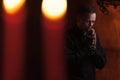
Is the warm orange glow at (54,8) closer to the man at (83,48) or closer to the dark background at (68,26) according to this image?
the dark background at (68,26)

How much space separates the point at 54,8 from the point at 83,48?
104 centimetres

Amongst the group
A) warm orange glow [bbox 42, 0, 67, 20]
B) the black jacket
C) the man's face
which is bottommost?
the black jacket

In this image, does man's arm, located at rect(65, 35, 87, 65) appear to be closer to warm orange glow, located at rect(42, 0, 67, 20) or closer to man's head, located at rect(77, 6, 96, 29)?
man's head, located at rect(77, 6, 96, 29)

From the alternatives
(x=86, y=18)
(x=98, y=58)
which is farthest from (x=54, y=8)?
(x=98, y=58)

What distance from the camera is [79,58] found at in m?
3.46

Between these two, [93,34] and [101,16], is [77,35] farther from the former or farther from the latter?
[101,16]

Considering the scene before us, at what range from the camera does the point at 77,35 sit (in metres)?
3.57

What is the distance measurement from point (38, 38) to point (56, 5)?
756 millimetres

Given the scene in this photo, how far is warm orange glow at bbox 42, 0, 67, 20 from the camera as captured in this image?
4.39 metres

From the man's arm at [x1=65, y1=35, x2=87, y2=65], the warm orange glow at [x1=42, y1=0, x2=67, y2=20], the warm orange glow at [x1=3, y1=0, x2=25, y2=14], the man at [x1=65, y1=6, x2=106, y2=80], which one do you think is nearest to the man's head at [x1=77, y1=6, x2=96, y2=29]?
the man at [x1=65, y1=6, x2=106, y2=80]

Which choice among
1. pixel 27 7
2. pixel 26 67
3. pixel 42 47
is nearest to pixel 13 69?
pixel 26 67

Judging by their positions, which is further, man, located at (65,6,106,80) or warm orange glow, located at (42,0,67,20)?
warm orange glow, located at (42,0,67,20)

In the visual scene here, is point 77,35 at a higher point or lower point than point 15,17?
lower

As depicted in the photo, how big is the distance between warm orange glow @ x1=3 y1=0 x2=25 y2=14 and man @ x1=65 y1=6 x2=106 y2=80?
3.69 ft
